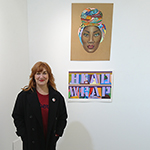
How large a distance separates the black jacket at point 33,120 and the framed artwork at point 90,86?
436 mm

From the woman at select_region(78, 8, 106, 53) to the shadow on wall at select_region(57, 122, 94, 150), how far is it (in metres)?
1.02

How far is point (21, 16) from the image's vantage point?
1422mm

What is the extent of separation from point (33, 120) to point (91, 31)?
118 cm

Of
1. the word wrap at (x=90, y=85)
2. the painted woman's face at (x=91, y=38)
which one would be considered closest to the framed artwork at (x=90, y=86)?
the word wrap at (x=90, y=85)

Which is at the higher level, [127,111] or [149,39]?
[149,39]

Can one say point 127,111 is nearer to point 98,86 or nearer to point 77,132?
point 98,86

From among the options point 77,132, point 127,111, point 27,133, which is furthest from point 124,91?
point 27,133

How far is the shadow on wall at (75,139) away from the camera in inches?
64.9

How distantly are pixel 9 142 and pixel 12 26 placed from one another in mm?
1324

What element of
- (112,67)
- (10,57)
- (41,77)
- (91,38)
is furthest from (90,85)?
(10,57)

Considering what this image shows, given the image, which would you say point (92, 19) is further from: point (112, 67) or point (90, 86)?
point (90, 86)

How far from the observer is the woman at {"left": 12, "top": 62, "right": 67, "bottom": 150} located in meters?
1.09

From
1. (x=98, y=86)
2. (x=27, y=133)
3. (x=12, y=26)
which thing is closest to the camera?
(x=27, y=133)

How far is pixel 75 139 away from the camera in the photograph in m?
1.67
